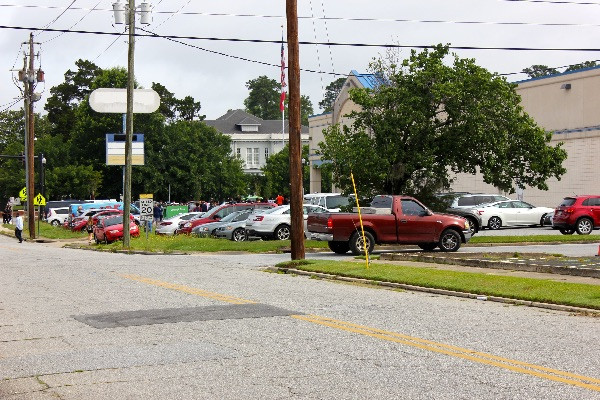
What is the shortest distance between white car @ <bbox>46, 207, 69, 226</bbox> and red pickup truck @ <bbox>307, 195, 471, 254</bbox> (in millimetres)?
47897

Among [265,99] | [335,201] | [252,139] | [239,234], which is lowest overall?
[239,234]

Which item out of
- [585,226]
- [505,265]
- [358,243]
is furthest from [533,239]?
[505,265]

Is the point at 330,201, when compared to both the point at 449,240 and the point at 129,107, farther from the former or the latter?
the point at 449,240

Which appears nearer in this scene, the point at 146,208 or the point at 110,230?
the point at 146,208

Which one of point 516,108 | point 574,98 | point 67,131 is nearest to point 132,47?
point 516,108

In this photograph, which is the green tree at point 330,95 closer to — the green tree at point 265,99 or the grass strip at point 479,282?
the green tree at point 265,99

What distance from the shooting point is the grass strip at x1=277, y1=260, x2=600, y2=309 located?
49.9 ft

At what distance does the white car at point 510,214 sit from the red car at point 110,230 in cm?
1722

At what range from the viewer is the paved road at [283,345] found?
318 inches

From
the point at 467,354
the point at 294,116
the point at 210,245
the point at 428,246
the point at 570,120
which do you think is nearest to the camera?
the point at 467,354

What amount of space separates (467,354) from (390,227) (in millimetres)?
17876

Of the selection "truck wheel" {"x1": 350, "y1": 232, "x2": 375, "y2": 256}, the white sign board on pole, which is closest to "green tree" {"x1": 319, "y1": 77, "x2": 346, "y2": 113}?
the white sign board on pole

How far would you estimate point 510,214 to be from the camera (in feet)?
140

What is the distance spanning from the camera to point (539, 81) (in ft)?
185
